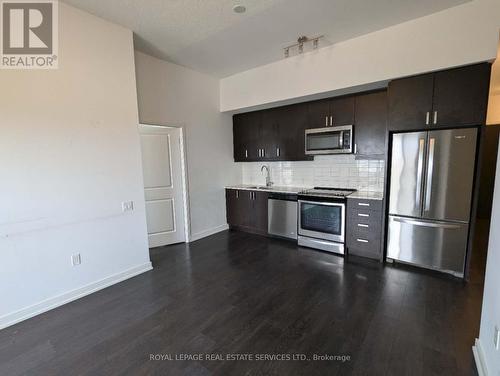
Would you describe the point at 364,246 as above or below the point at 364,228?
below

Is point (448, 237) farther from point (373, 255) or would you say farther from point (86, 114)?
point (86, 114)

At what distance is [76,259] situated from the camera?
2.65 meters

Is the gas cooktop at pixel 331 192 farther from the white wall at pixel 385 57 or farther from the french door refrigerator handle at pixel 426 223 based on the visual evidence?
the white wall at pixel 385 57

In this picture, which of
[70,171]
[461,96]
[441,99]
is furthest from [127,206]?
[461,96]

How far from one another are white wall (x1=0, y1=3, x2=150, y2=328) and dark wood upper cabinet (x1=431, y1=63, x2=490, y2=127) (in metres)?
3.66

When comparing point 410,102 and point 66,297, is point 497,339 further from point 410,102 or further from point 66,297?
point 66,297

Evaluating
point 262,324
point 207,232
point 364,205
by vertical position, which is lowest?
point 262,324

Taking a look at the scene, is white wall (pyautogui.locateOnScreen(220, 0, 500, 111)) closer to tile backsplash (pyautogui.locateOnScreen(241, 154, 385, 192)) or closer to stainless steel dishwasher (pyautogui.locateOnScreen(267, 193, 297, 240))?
tile backsplash (pyautogui.locateOnScreen(241, 154, 385, 192))

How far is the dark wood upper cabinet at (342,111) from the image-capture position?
367 cm

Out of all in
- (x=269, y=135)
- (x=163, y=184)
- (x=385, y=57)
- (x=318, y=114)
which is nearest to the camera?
(x=385, y=57)

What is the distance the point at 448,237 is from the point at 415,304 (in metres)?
1.04

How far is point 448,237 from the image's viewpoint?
9.46 ft

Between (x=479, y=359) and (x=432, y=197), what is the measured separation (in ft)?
5.75

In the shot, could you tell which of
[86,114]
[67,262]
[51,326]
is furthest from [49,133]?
[51,326]
